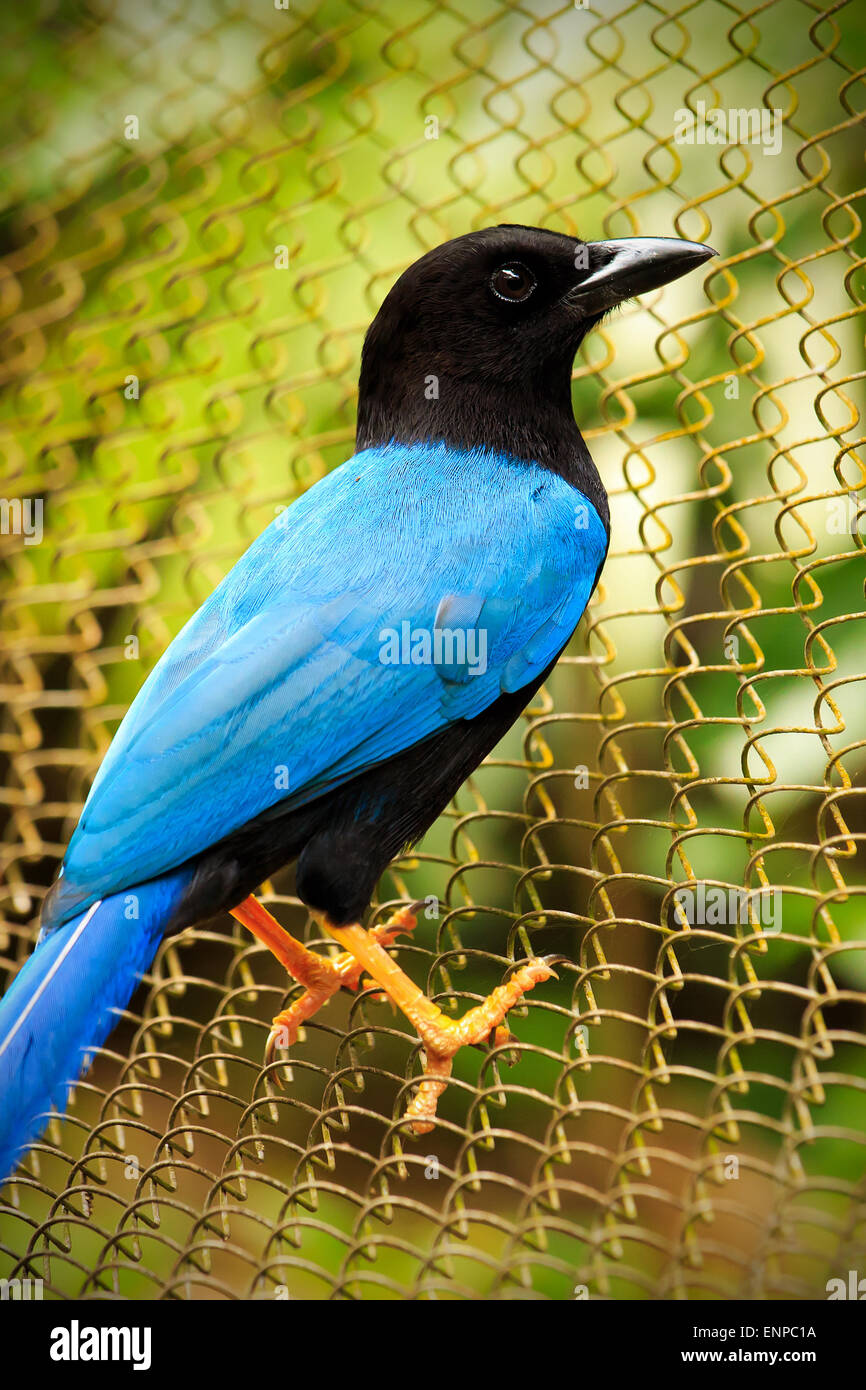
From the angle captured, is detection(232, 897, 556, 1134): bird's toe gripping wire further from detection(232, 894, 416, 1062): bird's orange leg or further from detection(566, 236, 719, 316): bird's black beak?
detection(566, 236, 719, 316): bird's black beak

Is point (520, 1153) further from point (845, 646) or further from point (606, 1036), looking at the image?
point (845, 646)

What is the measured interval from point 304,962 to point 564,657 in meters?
0.85

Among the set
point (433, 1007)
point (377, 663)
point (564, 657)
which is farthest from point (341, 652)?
point (564, 657)

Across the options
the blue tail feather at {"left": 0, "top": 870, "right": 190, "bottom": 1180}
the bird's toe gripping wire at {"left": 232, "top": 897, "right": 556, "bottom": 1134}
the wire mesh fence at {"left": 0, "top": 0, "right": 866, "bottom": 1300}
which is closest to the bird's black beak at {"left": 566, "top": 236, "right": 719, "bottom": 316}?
the wire mesh fence at {"left": 0, "top": 0, "right": 866, "bottom": 1300}

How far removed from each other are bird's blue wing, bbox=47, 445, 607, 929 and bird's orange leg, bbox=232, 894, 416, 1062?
16.6 inches

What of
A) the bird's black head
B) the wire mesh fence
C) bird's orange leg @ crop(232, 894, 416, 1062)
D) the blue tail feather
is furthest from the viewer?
bird's orange leg @ crop(232, 894, 416, 1062)

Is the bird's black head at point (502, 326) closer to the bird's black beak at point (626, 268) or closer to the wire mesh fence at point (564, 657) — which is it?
the bird's black beak at point (626, 268)

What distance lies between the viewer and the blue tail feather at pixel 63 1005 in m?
1.87

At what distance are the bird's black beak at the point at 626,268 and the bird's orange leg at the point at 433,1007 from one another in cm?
115

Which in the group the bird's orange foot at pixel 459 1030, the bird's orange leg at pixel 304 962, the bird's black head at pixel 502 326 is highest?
the bird's black head at pixel 502 326

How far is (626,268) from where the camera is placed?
213 cm

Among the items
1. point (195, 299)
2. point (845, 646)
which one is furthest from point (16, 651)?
point (845, 646)

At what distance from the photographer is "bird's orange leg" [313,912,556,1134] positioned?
2088mm

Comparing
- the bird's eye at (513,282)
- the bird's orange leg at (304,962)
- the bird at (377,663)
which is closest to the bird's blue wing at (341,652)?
the bird at (377,663)
